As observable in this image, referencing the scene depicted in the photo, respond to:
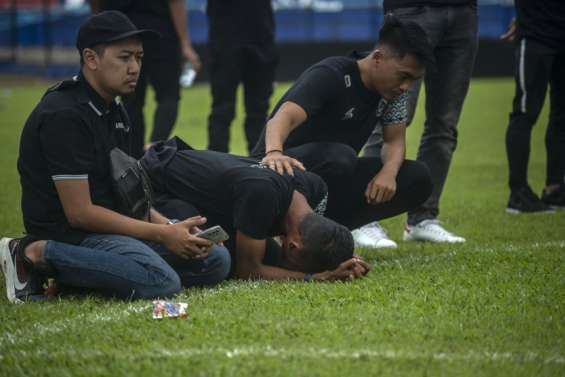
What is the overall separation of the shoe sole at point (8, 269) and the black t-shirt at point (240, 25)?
4.19 metres

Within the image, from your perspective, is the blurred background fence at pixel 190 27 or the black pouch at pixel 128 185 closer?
the black pouch at pixel 128 185

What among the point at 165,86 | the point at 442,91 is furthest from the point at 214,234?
the point at 165,86

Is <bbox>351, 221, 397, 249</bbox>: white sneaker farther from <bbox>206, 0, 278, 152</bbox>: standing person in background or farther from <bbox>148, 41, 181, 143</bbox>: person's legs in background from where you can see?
<bbox>148, 41, 181, 143</bbox>: person's legs in background

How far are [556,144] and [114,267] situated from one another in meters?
4.57

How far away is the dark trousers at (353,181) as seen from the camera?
19.4 ft

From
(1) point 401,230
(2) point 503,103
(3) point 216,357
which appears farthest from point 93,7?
(2) point 503,103

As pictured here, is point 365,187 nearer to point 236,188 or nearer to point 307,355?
point 236,188

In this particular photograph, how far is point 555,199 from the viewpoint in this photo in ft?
27.2

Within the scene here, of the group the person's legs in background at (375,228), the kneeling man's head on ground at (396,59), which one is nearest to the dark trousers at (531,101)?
the person's legs in background at (375,228)

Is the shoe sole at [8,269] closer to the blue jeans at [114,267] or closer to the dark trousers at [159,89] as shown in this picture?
the blue jeans at [114,267]

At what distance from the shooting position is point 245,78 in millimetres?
9227

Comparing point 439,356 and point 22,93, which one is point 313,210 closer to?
point 439,356

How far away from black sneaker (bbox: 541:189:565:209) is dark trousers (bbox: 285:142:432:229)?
241 centimetres

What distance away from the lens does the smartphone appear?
488cm
